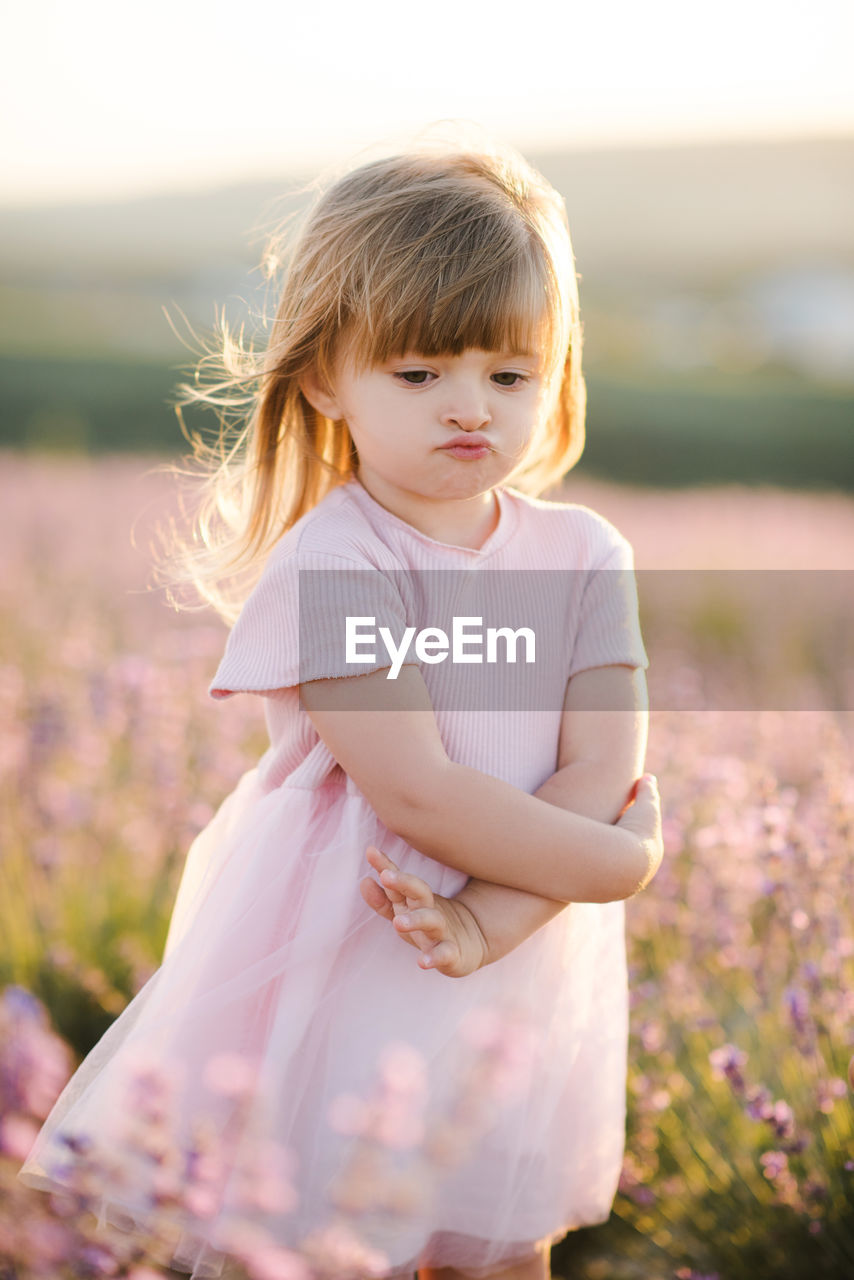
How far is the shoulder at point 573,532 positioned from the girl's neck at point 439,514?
10 cm

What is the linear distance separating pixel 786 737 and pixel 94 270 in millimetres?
29224

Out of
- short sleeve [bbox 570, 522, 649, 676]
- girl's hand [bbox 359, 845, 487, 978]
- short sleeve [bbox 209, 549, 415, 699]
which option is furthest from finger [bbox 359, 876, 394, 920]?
short sleeve [bbox 570, 522, 649, 676]

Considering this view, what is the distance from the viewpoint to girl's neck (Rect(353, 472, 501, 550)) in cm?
167

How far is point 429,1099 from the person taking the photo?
1.63 m

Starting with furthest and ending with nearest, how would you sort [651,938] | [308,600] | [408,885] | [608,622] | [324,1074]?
[651,938] < [608,622] < [324,1074] < [308,600] < [408,885]

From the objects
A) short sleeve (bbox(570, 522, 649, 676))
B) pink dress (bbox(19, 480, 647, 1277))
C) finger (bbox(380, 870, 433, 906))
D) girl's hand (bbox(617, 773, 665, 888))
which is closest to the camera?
finger (bbox(380, 870, 433, 906))

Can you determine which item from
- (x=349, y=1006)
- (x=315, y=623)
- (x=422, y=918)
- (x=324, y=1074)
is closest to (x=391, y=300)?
(x=315, y=623)

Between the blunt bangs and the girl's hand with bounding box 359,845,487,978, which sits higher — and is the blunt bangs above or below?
above

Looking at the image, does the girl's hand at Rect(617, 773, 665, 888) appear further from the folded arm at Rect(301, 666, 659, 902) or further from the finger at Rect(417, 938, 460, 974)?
the finger at Rect(417, 938, 460, 974)

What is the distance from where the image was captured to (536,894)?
1557mm

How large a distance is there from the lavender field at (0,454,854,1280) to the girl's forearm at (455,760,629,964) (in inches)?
17.6

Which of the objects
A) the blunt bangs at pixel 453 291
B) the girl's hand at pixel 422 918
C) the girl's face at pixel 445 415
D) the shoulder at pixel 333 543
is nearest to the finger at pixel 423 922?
the girl's hand at pixel 422 918

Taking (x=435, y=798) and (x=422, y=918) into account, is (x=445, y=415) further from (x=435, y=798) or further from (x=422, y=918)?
(x=422, y=918)

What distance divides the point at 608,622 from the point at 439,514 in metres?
0.33
